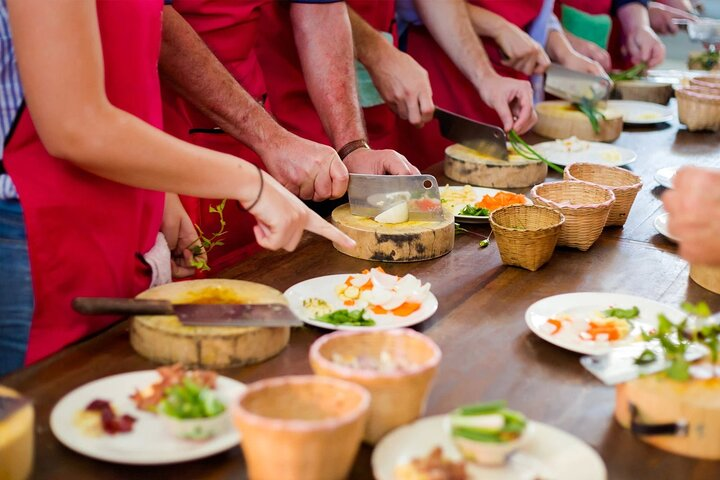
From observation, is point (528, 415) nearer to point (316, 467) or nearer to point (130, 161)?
point (316, 467)

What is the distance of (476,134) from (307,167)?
2.75 ft

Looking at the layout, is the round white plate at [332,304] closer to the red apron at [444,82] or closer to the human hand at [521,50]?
the human hand at [521,50]

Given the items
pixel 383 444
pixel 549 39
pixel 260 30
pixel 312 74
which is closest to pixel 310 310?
pixel 383 444

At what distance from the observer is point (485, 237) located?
244cm

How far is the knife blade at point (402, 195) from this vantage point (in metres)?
2.35

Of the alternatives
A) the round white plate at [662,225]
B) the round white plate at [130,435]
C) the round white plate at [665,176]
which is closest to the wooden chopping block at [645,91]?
the round white plate at [665,176]

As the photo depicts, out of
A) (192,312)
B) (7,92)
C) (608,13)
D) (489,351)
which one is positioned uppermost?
(7,92)

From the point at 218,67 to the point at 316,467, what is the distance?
62.3 inches

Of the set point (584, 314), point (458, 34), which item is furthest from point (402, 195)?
point (458, 34)

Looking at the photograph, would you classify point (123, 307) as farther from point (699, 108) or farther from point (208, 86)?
point (699, 108)

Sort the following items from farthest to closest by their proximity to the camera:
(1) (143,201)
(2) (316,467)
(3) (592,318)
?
(1) (143,201)
(3) (592,318)
(2) (316,467)

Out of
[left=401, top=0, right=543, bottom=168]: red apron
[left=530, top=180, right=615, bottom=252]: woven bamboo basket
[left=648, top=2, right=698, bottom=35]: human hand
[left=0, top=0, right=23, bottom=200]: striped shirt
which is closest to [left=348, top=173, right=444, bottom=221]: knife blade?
[left=530, top=180, right=615, bottom=252]: woven bamboo basket

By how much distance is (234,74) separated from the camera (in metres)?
2.85

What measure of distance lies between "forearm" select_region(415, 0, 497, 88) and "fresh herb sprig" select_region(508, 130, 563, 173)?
1.97ft
